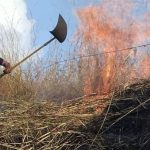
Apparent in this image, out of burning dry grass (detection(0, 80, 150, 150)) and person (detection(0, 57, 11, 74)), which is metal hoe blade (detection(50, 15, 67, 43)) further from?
person (detection(0, 57, 11, 74))

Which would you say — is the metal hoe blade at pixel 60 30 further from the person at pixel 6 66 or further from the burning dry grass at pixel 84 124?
the person at pixel 6 66

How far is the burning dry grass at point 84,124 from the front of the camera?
3.62m

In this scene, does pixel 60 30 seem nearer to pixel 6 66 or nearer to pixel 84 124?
pixel 6 66

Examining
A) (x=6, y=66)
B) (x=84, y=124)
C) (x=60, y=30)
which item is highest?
(x=60, y=30)

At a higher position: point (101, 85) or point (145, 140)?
point (101, 85)

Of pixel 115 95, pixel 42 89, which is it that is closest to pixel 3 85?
pixel 42 89

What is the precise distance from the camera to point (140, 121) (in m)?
3.76

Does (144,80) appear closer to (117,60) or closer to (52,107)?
(52,107)

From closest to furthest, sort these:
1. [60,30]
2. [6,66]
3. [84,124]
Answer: [84,124]
[60,30]
[6,66]

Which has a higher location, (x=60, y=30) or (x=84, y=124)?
(x=60, y=30)

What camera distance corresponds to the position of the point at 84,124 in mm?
3838

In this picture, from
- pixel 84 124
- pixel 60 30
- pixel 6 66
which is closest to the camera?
pixel 84 124

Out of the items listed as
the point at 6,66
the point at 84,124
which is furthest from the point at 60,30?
the point at 84,124

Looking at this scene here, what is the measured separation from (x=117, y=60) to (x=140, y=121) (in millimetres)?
2739
